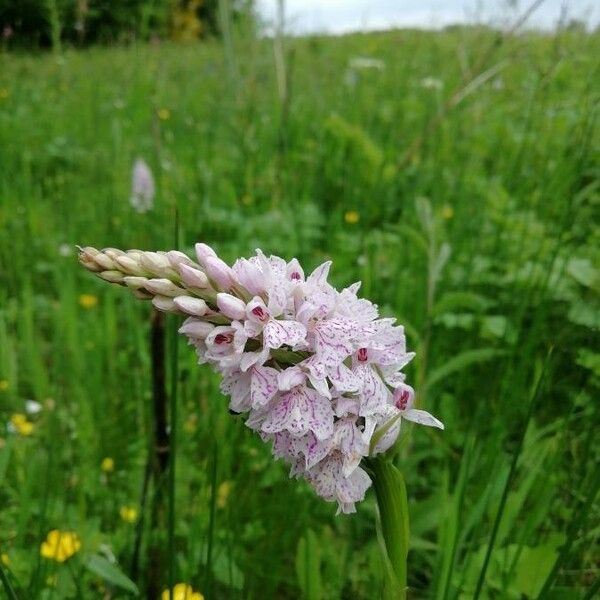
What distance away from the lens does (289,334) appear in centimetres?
62

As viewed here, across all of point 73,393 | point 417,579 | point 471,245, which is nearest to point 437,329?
point 471,245

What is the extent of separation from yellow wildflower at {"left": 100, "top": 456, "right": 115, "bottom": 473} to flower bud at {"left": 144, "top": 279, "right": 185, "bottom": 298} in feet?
3.05

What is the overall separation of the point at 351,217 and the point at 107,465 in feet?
→ 4.52

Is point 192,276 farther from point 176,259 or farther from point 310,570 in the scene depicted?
point 310,570

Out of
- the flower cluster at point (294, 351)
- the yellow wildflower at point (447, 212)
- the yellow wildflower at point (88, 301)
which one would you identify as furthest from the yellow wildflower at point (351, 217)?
the flower cluster at point (294, 351)

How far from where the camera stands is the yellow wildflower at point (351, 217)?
2.51 m

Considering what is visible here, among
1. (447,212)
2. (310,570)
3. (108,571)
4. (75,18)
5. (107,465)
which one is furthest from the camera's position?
(75,18)

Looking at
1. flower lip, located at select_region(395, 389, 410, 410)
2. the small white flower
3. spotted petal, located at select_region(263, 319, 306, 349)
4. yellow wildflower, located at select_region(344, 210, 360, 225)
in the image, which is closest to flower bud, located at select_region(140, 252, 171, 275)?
spotted petal, located at select_region(263, 319, 306, 349)

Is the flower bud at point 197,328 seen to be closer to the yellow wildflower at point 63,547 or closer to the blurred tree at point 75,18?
the yellow wildflower at point 63,547

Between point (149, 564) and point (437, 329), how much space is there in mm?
1000

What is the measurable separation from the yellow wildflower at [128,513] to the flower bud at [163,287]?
80cm

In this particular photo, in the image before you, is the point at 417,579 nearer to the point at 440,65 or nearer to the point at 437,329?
the point at 437,329

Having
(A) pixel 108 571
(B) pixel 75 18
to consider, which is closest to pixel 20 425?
(A) pixel 108 571

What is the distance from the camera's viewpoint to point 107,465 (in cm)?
145
